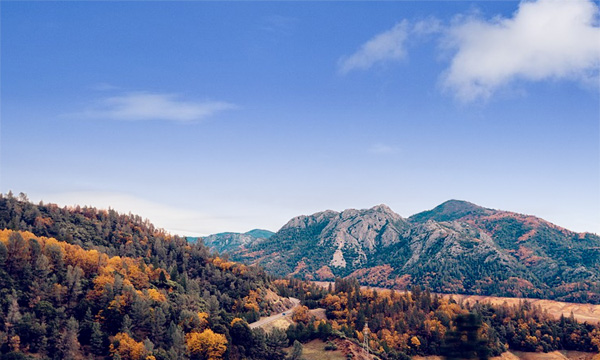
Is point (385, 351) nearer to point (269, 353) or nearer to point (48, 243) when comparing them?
point (269, 353)

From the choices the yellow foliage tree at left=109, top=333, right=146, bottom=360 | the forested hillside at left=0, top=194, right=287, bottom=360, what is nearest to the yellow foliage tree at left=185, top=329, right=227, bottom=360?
the forested hillside at left=0, top=194, right=287, bottom=360

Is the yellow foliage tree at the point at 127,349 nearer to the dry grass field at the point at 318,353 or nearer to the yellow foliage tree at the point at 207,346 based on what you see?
the yellow foliage tree at the point at 207,346

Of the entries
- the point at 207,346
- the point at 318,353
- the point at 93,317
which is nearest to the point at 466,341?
the point at 207,346

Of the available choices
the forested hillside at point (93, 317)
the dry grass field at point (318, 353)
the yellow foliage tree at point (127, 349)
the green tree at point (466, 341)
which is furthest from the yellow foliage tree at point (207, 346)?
the green tree at point (466, 341)

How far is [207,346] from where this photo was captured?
5507 inches

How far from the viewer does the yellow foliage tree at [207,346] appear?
138m

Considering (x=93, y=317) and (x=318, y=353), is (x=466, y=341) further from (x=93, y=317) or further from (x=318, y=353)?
(x=93, y=317)

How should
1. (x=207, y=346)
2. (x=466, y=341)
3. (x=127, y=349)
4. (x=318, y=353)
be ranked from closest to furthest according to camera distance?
(x=466, y=341) → (x=127, y=349) → (x=207, y=346) → (x=318, y=353)

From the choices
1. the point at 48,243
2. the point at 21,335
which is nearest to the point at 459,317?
the point at 21,335

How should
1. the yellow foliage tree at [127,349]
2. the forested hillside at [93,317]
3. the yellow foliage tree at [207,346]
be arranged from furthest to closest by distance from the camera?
the yellow foliage tree at [207,346] → the yellow foliage tree at [127,349] → the forested hillside at [93,317]

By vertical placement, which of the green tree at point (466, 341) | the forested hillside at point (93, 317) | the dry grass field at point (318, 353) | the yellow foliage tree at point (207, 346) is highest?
the green tree at point (466, 341)

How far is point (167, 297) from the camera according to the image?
6944 inches

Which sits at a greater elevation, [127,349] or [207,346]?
[127,349]

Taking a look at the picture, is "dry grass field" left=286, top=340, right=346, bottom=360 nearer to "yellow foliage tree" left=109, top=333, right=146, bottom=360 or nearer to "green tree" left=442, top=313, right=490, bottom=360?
"yellow foliage tree" left=109, top=333, right=146, bottom=360
